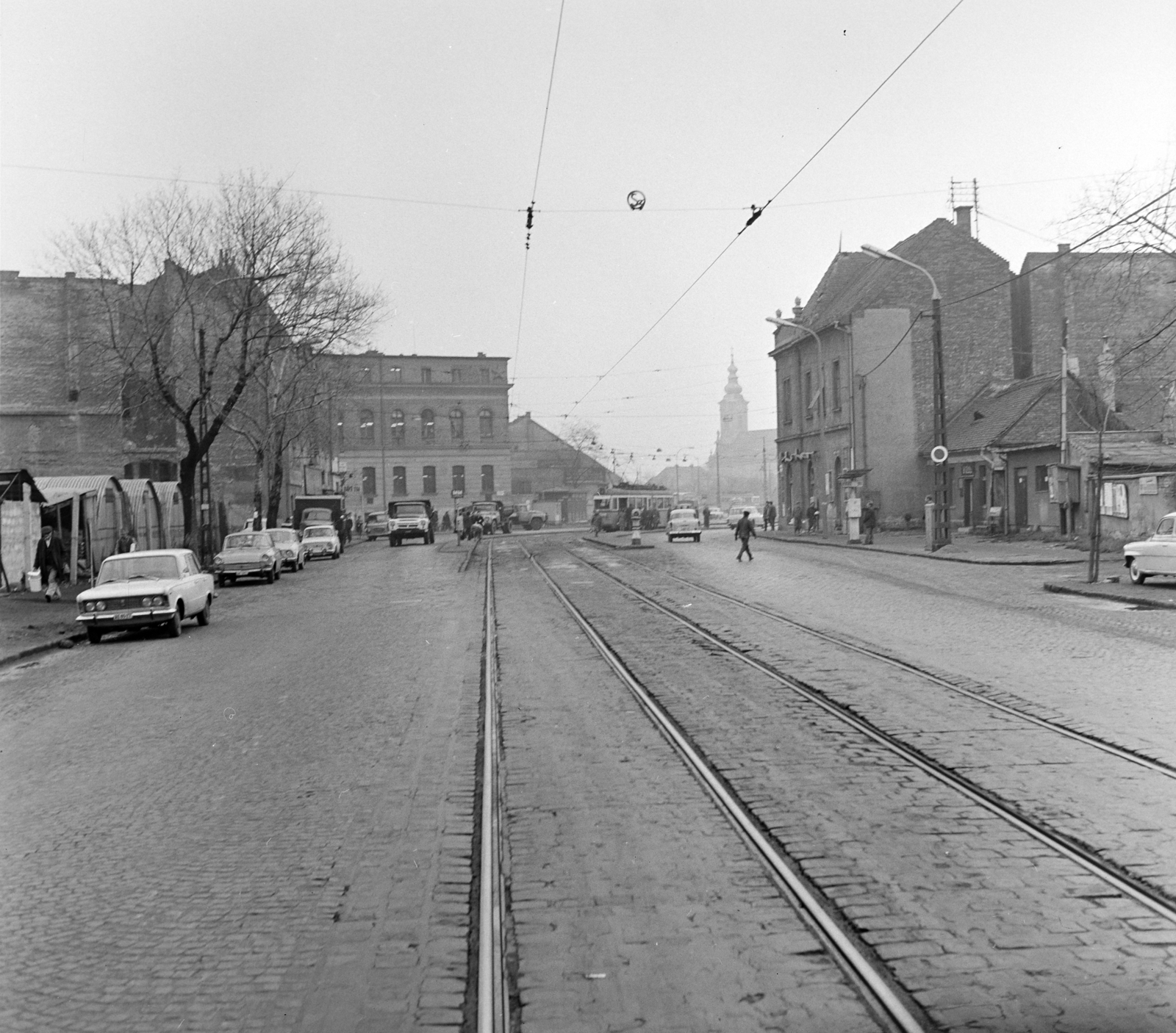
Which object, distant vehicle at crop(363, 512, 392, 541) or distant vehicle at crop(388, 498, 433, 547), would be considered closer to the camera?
distant vehicle at crop(388, 498, 433, 547)

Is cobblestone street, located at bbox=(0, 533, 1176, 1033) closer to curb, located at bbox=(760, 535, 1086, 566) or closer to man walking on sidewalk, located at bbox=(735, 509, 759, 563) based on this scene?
curb, located at bbox=(760, 535, 1086, 566)

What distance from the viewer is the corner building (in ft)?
324

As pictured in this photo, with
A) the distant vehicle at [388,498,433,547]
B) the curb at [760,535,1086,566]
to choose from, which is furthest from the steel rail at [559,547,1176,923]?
the distant vehicle at [388,498,433,547]

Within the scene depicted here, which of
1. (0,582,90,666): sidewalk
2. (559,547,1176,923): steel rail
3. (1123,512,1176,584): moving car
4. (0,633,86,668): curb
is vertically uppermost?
(1123,512,1176,584): moving car

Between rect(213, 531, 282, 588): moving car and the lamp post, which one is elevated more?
the lamp post

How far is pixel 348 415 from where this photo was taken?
9812 cm

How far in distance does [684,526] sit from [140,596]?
3724 cm

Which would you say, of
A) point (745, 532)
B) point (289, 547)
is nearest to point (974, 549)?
point (745, 532)

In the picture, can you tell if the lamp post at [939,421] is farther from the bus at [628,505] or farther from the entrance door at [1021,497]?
the bus at [628,505]

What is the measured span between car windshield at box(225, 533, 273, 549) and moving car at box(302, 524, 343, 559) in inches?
518

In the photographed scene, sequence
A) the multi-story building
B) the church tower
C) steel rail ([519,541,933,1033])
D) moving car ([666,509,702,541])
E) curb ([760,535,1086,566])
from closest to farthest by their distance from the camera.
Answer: steel rail ([519,541,933,1033])
curb ([760,535,1086,566])
the multi-story building
moving car ([666,509,702,541])
the church tower

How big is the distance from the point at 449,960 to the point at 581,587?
20688 mm

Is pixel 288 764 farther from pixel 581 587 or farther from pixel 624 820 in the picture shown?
pixel 581 587

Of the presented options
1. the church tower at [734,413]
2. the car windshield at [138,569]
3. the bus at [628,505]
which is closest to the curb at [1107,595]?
the car windshield at [138,569]
